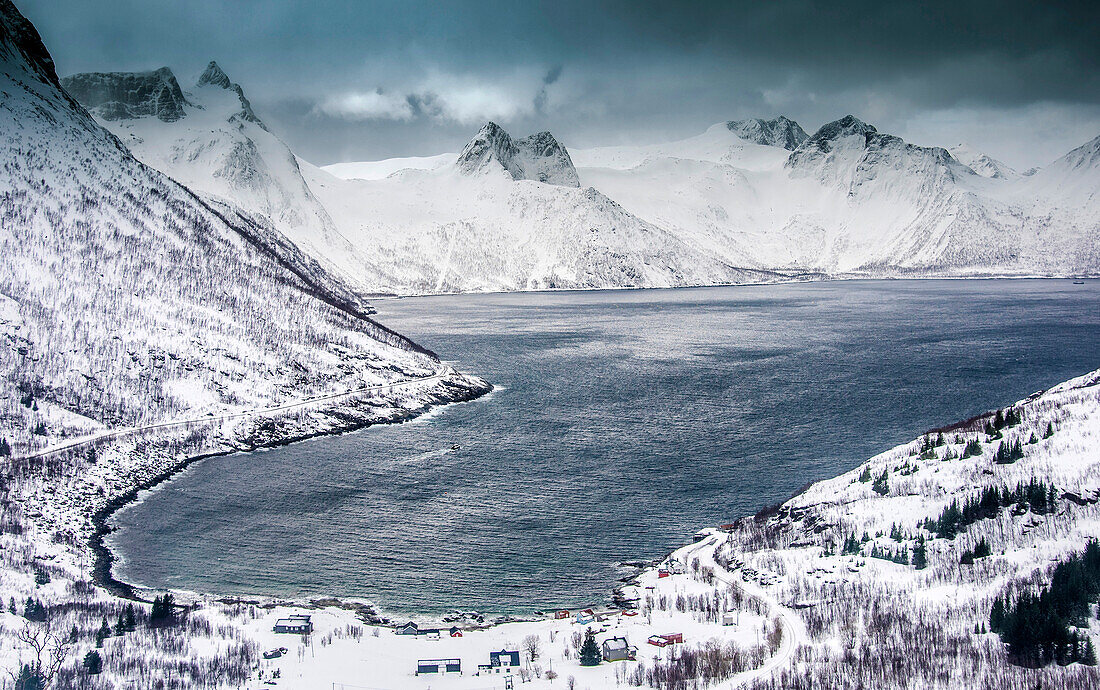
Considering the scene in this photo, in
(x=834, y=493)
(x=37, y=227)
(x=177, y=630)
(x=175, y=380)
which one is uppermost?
(x=37, y=227)

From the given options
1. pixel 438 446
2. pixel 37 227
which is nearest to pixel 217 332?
pixel 37 227

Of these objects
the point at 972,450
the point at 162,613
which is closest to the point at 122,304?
the point at 162,613

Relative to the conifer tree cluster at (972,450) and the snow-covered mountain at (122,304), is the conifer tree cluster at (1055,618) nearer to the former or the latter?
the conifer tree cluster at (972,450)

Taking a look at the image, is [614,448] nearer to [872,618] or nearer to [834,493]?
[834,493]

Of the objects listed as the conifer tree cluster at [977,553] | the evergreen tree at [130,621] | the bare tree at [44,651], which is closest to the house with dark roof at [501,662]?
the evergreen tree at [130,621]

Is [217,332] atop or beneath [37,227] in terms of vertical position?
beneath
